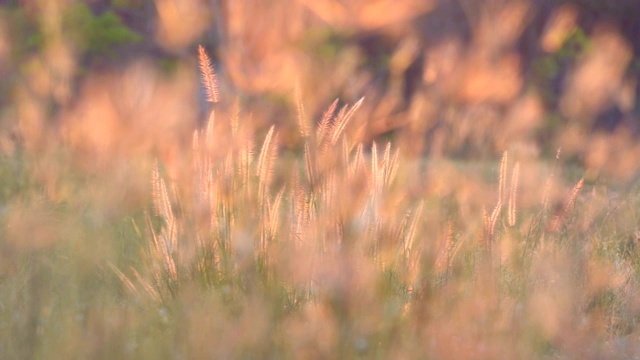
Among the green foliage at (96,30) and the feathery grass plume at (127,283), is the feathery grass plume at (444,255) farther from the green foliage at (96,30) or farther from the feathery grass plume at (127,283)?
the green foliage at (96,30)

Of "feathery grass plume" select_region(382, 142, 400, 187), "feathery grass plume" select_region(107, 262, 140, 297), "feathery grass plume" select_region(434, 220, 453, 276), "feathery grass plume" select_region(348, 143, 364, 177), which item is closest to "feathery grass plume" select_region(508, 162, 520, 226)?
A: "feathery grass plume" select_region(434, 220, 453, 276)

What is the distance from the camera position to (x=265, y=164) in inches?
113

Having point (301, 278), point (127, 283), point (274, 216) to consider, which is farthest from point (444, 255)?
point (127, 283)

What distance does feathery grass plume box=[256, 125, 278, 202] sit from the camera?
9.27 feet

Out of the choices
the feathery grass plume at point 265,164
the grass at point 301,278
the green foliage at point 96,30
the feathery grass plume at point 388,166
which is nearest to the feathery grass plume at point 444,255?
the grass at point 301,278

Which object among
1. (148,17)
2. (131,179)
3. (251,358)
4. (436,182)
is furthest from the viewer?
(148,17)

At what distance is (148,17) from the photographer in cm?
1234

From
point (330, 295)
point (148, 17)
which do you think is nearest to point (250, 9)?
point (330, 295)

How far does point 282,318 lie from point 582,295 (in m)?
0.99

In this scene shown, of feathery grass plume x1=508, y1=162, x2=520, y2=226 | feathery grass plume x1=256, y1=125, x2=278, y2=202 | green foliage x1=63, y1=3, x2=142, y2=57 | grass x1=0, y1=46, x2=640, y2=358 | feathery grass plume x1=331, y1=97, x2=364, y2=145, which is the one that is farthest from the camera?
green foliage x1=63, y1=3, x2=142, y2=57

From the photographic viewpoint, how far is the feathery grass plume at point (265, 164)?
282 cm

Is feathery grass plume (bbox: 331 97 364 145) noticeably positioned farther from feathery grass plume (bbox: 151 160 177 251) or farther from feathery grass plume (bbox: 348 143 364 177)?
feathery grass plume (bbox: 151 160 177 251)

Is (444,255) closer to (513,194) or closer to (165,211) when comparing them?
(513,194)

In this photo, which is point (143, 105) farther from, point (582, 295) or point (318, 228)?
point (582, 295)
